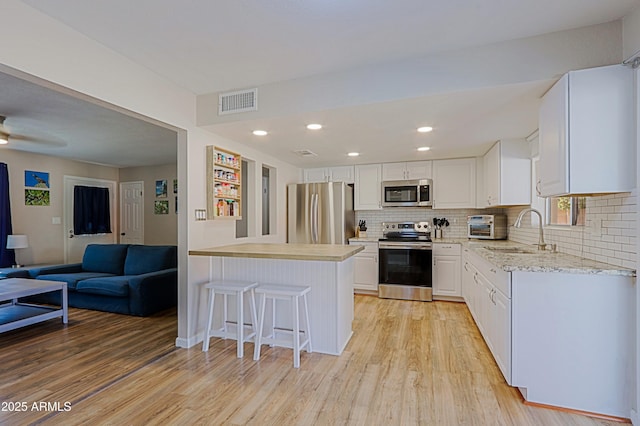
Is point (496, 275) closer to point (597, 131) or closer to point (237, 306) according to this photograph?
point (597, 131)

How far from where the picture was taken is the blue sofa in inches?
155

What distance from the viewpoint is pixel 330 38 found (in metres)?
2.00

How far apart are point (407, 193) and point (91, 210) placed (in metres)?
5.89

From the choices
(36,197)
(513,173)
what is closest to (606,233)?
(513,173)

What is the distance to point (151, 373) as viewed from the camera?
243 centimetres

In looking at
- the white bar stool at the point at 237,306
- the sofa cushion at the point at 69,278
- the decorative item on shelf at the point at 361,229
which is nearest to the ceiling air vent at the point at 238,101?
the white bar stool at the point at 237,306

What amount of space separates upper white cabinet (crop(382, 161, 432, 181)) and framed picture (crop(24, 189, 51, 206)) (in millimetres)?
5719

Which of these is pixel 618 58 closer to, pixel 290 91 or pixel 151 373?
pixel 290 91

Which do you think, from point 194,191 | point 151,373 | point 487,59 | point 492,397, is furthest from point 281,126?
point 492,397

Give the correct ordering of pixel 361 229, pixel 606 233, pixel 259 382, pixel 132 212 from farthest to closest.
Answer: pixel 132 212, pixel 361 229, pixel 259 382, pixel 606 233

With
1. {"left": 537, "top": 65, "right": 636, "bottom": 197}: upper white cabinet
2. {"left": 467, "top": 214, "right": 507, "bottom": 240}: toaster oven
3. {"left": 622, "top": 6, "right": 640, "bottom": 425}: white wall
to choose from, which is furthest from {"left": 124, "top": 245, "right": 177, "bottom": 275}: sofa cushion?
{"left": 622, "top": 6, "right": 640, "bottom": 425}: white wall

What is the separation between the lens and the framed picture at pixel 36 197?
5090 millimetres

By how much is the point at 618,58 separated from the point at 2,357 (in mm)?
5155

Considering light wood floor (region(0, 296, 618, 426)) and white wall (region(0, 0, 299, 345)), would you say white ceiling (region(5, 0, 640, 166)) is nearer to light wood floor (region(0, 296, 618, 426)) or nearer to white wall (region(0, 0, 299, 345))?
white wall (region(0, 0, 299, 345))
